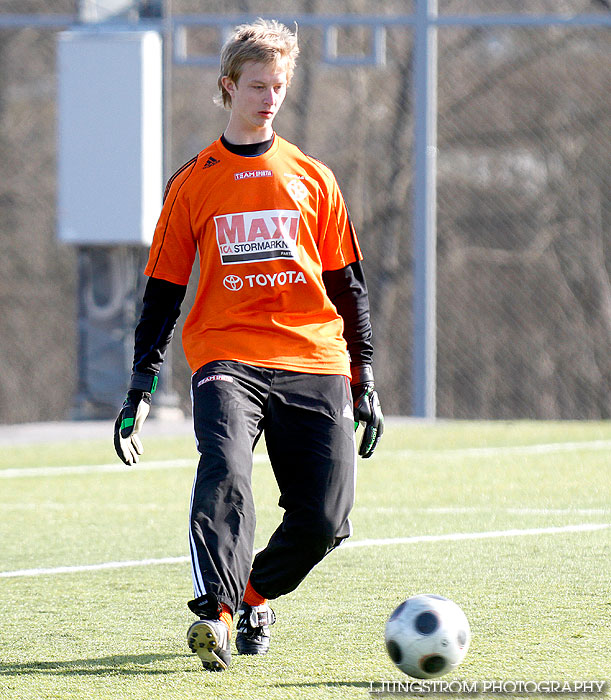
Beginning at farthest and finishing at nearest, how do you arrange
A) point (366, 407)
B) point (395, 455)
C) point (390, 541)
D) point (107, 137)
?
point (107, 137), point (395, 455), point (390, 541), point (366, 407)

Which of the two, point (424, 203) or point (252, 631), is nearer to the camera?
point (252, 631)

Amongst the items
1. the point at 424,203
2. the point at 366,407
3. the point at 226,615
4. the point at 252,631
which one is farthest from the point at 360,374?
the point at 424,203

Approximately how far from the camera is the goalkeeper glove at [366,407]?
460 cm

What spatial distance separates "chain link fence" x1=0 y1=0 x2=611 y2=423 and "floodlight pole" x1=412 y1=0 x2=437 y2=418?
4967 millimetres

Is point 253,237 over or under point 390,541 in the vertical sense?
over

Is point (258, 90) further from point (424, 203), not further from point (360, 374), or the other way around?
point (424, 203)

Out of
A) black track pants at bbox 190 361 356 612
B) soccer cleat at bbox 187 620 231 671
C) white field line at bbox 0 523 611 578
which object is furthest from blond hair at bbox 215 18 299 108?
white field line at bbox 0 523 611 578

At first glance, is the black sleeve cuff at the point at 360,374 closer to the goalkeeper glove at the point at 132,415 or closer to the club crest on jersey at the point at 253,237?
the club crest on jersey at the point at 253,237

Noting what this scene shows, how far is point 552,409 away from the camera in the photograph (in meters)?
19.2

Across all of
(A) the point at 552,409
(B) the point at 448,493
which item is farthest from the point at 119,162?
(A) the point at 552,409

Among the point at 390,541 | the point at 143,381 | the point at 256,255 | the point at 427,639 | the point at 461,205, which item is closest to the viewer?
the point at 427,639

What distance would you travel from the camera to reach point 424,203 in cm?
1365

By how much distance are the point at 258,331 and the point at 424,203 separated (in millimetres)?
9493

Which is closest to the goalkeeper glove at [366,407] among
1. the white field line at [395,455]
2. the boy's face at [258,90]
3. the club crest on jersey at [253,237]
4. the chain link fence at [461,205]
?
the club crest on jersey at [253,237]
